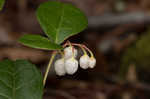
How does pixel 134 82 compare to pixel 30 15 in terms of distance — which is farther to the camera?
pixel 30 15

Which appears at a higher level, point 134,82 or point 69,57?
point 69,57

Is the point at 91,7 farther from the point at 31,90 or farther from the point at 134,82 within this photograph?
the point at 31,90

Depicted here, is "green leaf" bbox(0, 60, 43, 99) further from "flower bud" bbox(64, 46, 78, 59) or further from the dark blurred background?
the dark blurred background

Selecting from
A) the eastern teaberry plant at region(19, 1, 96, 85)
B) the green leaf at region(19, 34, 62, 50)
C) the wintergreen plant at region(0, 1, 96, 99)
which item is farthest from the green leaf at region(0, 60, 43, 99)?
the green leaf at region(19, 34, 62, 50)

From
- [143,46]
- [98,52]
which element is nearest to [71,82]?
[98,52]

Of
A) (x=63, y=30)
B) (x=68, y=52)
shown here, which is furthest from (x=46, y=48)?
(x=63, y=30)

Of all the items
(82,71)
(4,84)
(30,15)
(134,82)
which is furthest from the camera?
(30,15)

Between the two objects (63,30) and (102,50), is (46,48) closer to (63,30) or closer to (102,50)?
(63,30)
